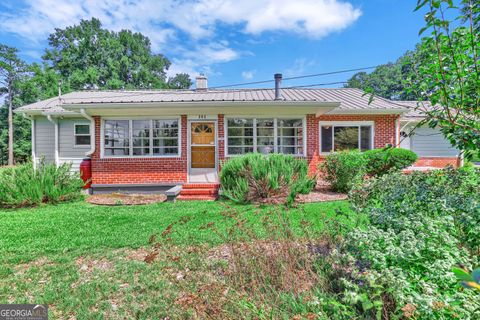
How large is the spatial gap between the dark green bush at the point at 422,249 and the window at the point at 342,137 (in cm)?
789

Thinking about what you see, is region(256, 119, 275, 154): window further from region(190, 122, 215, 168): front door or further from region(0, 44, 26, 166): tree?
region(0, 44, 26, 166): tree

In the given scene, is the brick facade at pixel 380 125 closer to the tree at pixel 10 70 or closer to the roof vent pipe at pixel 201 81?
the roof vent pipe at pixel 201 81

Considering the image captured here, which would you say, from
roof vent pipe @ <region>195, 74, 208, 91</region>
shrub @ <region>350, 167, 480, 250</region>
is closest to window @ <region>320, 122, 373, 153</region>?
shrub @ <region>350, 167, 480, 250</region>

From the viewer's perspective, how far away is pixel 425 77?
2.55 meters

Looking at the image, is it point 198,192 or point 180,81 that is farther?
point 180,81

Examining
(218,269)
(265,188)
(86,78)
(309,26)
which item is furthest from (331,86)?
(86,78)

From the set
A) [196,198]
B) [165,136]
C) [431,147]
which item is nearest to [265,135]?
[196,198]

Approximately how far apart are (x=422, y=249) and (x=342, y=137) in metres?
9.84

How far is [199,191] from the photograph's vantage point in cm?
844

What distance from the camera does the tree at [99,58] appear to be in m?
32.9

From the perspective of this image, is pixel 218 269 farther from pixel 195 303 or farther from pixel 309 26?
pixel 309 26

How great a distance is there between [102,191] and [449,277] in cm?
1018

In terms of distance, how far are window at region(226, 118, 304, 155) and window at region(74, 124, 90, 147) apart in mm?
7619

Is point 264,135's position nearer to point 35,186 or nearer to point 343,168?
point 343,168
